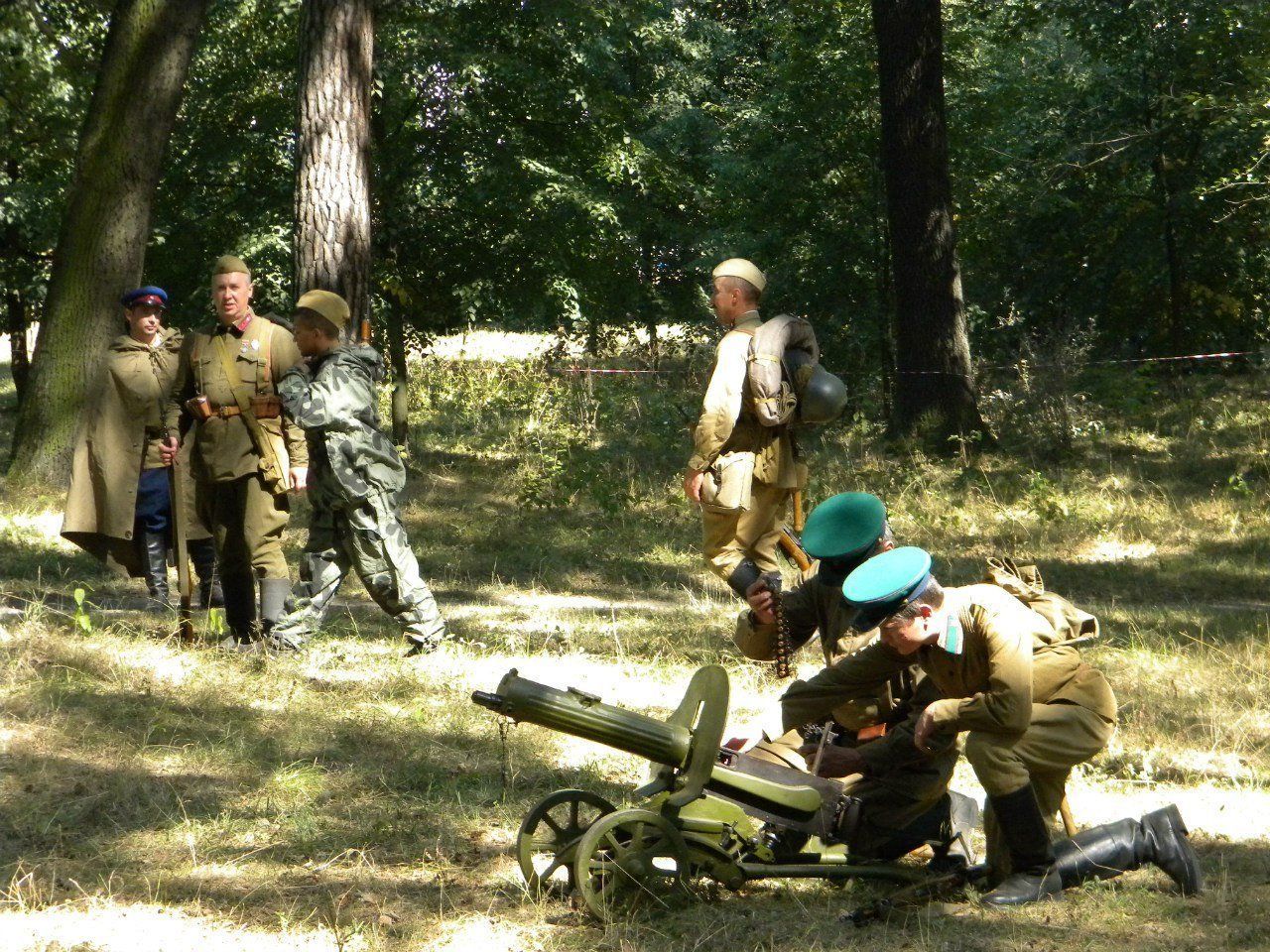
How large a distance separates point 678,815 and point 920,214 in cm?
1128

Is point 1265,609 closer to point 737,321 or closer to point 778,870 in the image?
point 737,321

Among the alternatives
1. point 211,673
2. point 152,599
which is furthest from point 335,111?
point 211,673

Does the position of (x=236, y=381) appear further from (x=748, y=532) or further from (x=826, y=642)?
(x=826, y=642)

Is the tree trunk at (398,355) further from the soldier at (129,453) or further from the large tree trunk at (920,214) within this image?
the soldier at (129,453)

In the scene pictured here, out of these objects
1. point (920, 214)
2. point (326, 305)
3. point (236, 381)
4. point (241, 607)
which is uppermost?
point (920, 214)

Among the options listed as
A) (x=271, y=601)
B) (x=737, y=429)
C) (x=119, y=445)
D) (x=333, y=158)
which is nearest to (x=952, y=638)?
(x=737, y=429)

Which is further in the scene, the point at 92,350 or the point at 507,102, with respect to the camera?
the point at 507,102

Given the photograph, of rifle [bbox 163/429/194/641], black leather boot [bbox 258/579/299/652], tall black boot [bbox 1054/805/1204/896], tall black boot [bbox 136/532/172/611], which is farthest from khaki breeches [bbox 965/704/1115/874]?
tall black boot [bbox 136/532/172/611]

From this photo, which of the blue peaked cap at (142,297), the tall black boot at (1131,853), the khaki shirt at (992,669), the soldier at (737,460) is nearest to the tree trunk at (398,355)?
the blue peaked cap at (142,297)

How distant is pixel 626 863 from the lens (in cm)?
433

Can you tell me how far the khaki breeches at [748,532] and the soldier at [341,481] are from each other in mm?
1529

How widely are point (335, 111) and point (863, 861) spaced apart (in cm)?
677

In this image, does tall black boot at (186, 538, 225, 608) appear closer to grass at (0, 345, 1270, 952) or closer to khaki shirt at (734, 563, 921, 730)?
grass at (0, 345, 1270, 952)

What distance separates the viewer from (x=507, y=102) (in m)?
17.0
